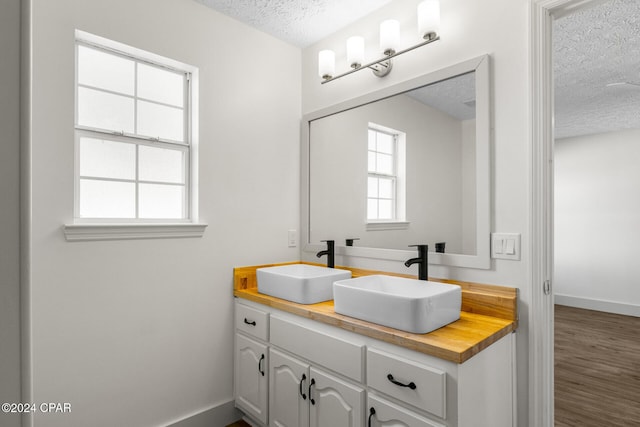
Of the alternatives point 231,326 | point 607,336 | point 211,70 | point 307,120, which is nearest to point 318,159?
point 307,120

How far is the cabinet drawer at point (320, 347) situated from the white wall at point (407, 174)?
0.71m

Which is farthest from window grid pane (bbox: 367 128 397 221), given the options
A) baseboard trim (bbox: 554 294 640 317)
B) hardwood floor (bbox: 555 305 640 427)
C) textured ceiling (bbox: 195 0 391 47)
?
baseboard trim (bbox: 554 294 640 317)

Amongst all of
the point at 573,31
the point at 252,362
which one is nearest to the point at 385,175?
the point at 252,362

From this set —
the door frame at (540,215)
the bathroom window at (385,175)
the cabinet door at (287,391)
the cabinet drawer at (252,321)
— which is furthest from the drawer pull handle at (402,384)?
the bathroom window at (385,175)

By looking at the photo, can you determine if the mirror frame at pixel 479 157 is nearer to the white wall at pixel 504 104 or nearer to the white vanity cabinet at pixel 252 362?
the white wall at pixel 504 104

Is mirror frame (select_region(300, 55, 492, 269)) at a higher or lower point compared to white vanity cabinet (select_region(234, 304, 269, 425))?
higher

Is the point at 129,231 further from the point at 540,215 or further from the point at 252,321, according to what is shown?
the point at 540,215

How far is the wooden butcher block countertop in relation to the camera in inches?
49.9

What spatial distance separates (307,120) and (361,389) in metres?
1.81

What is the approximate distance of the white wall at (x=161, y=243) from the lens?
1.63 m

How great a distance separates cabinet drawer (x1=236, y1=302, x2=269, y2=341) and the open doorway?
194 cm

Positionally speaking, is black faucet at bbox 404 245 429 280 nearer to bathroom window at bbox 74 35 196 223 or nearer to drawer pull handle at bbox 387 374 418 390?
drawer pull handle at bbox 387 374 418 390

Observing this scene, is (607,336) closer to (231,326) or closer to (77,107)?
(231,326)
